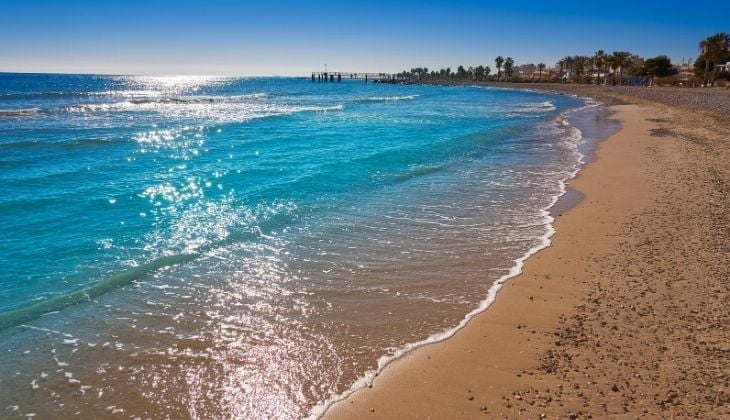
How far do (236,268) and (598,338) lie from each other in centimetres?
635

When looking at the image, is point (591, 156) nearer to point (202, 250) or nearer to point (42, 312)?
point (202, 250)

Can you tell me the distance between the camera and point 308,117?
42719 millimetres

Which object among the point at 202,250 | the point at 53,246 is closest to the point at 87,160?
the point at 53,246

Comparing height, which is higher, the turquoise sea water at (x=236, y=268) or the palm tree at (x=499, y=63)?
the palm tree at (x=499, y=63)

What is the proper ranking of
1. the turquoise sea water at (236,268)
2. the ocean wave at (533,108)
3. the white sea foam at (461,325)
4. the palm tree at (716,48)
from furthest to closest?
the palm tree at (716,48) → the ocean wave at (533,108) → the turquoise sea water at (236,268) → the white sea foam at (461,325)

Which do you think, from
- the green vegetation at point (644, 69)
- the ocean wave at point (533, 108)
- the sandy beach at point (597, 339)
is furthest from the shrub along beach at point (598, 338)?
the green vegetation at point (644, 69)

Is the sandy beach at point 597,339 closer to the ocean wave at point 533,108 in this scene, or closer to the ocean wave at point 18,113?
the ocean wave at point 533,108

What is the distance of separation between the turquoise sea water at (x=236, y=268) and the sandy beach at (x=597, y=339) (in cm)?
58

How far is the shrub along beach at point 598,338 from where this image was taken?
483 centimetres

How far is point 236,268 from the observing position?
29.1 ft

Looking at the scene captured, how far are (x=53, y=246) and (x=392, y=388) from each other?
8.69 meters

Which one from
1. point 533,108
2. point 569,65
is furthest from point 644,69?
point 533,108

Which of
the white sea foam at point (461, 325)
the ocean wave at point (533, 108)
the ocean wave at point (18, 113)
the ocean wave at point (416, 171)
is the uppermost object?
the ocean wave at point (533, 108)

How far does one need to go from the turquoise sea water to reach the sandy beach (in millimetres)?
582
